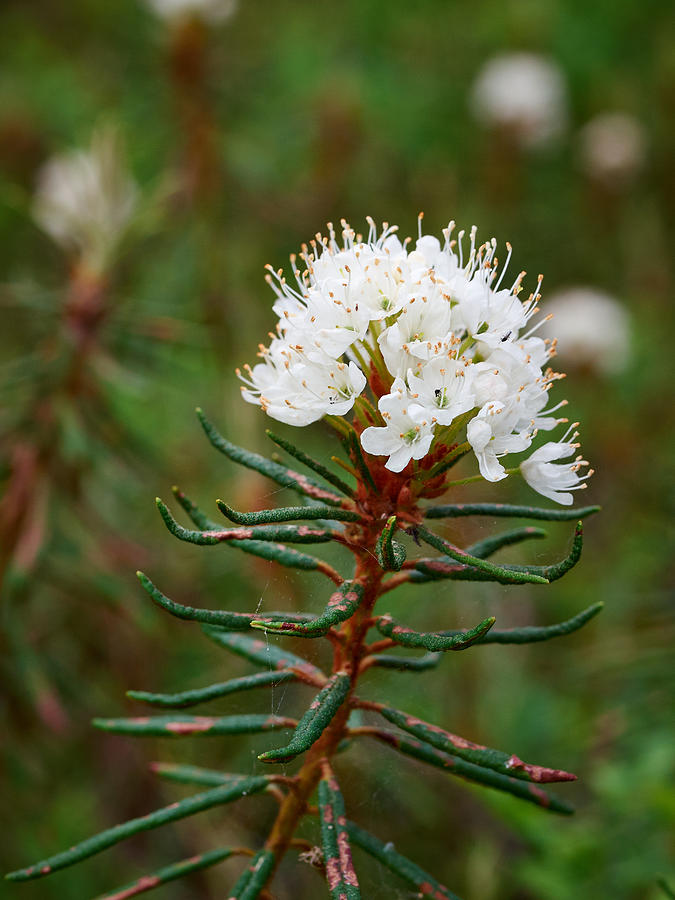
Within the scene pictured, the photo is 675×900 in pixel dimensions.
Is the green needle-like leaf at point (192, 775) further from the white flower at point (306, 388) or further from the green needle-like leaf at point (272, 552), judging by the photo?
the white flower at point (306, 388)

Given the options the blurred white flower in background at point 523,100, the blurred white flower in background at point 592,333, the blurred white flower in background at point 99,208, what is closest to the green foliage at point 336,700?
the blurred white flower in background at point 99,208

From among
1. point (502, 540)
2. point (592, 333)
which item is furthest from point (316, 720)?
point (592, 333)

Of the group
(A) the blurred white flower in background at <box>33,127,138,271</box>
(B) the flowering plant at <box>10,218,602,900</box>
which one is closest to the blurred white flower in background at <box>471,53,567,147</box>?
→ (A) the blurred white flower in background at <box>33,127,138,271</box>

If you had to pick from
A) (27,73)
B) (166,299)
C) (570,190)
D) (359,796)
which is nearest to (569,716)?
(359,796)

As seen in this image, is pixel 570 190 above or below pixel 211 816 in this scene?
above

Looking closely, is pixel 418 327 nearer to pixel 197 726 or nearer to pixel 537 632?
pixel 537 632

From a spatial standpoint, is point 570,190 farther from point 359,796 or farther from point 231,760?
point 359,796

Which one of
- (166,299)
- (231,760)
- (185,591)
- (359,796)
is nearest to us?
(359,796)
